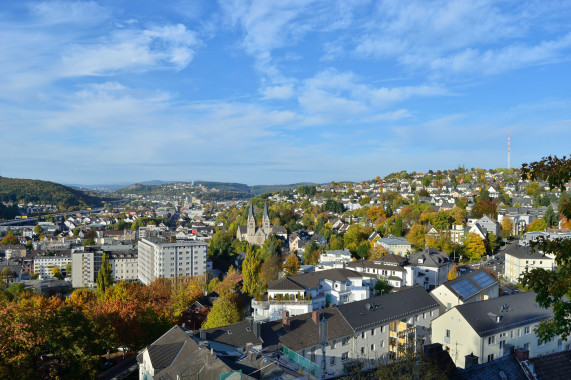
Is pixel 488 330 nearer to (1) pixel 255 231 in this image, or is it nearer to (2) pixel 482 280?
(2) pixel 482 280

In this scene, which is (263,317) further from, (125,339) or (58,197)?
(58,197)

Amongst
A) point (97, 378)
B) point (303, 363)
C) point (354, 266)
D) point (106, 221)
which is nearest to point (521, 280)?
point (303, 363)

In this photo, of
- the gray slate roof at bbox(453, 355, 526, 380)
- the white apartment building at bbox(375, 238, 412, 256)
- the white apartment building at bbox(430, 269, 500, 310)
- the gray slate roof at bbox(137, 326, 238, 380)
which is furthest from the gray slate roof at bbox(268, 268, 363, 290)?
the white apartment building at bbox(375, 238, 412, 256)

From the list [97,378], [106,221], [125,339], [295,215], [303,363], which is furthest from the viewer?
[106,221]

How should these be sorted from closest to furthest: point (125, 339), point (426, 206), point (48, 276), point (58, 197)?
1. point (125, 339)
2. point (426, 206)
3. point (48, 276)
4. point (58, 197)

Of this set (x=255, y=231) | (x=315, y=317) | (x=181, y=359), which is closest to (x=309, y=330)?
(x=315, y=317)

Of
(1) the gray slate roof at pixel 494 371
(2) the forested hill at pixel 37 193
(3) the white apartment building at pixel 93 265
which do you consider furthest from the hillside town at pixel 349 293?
(2) the forested hill at pixel 37 193
